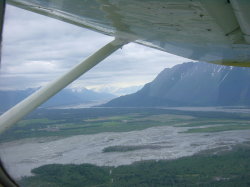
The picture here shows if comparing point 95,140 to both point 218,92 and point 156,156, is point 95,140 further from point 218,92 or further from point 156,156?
point 218,92

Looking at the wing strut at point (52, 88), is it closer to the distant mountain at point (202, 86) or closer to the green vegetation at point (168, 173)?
the green vegetation at point (168, 173)

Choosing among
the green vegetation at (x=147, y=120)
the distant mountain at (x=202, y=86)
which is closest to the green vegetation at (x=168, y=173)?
the green vegetation at (x=147, y=120)

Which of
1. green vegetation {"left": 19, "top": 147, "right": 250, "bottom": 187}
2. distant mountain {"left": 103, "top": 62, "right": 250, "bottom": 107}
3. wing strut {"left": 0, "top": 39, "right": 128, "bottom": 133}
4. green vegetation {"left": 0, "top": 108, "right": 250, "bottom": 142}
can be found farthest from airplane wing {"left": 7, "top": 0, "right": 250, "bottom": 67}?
green vegetation {"left": 0, "top": 108, "right": 250, "bottom": 142}

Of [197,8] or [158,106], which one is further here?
[158,106]

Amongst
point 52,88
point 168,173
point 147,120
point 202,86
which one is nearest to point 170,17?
point 52,88

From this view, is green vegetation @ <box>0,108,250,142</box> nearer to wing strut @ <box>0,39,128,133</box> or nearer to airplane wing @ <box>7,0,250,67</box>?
wing strut @ <box>0,39,128,133</box>

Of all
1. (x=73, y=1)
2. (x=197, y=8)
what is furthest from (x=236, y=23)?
(x=73, y=1)
